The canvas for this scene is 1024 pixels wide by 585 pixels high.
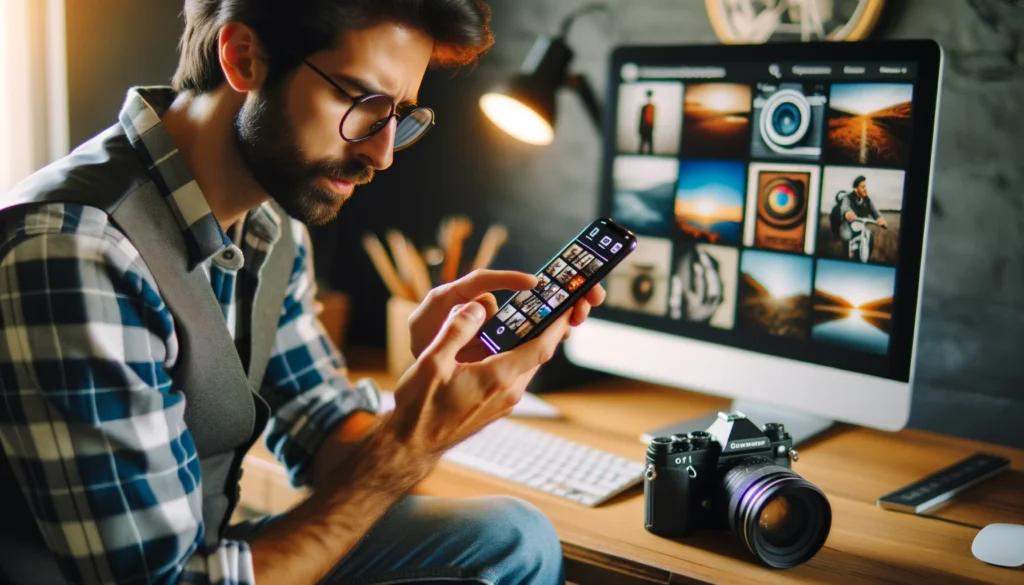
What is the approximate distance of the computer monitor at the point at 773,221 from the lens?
1.18 m

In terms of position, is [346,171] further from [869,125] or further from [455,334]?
[869,125]

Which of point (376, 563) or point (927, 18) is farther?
point (927, 18)

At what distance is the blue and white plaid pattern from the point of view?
822 mm

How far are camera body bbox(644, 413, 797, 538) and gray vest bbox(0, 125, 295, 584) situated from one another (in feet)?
1.54

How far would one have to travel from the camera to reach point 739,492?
0.98m

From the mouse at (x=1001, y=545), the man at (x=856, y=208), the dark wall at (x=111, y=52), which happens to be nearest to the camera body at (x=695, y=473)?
the mouse at (x=1001, y=545)

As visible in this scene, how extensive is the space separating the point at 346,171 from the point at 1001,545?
830 mm

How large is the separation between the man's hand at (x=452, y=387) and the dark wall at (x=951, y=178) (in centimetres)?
77

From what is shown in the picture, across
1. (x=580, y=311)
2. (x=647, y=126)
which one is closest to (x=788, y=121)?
(x=647, y=126)

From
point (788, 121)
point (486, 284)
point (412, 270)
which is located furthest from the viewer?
point (412, 270)

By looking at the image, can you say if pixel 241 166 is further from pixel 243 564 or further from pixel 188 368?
A: pixel 243 564

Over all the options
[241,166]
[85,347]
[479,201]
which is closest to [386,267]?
[479,201]

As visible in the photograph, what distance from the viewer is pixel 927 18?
1.38m

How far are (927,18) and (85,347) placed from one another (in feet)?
4.03
